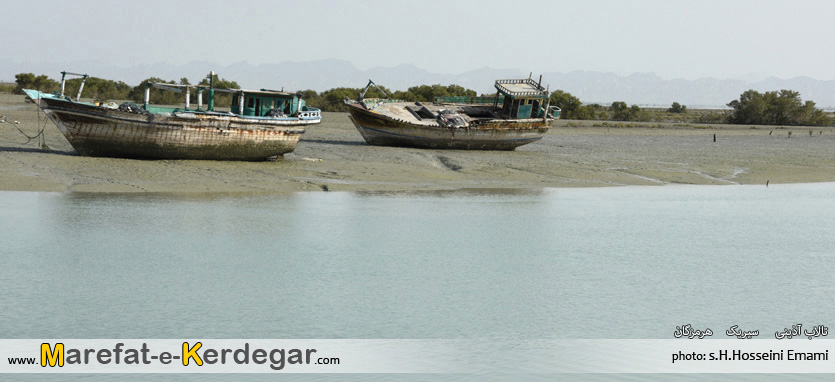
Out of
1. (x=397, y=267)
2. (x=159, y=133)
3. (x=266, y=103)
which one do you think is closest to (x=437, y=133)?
(x=266, y=103)

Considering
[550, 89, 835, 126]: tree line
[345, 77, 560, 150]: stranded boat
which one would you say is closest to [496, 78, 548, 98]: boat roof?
[345, 77, 560, 150]: stranded boat

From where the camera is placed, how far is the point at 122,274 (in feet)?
38.3

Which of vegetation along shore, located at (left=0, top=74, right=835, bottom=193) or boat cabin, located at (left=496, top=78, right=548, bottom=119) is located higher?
boat cabin, located at (left=496, top=78, right=548, bottom=119)

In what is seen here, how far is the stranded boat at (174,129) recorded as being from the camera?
22609 mm

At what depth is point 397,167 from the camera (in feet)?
86.5

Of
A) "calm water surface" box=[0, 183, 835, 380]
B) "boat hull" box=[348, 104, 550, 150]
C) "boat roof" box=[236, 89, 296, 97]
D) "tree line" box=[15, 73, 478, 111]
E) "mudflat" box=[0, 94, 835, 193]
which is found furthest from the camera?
"tree line" box=[15, 73, 478, 111]

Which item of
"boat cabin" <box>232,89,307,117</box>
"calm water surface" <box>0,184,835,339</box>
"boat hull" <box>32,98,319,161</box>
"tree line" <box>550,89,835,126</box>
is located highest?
"tree line" <box>550,89,835,126</box>

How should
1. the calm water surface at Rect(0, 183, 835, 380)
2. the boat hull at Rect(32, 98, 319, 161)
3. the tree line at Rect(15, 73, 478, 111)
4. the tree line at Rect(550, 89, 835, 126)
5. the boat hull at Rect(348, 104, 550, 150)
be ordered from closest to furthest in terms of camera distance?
the calm water surface at Rect(0, 183, 835, 380) < the boat hull at Rect(32, 98, 319, 161) < the boat hull at Rect(348, 104, 550, 150) < the tree line at Rect(15, 73, 478, 111) < the tree line at Rect(550, 89, 835, 126)

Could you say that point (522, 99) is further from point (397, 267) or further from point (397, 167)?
point (397, 267)

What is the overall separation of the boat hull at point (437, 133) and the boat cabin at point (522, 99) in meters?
1.10

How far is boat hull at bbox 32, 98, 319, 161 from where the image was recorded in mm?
22562

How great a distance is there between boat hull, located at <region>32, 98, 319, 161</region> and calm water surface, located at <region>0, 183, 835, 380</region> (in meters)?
4.64

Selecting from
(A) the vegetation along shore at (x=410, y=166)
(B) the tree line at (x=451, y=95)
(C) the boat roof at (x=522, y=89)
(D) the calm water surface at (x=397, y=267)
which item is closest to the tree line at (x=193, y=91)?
(B) the tree line at (x=451, y=95)

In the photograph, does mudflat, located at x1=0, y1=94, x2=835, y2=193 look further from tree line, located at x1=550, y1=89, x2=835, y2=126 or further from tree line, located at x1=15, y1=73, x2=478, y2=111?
tree line, located at x1=550, y1=89, x2=835, y2=126
